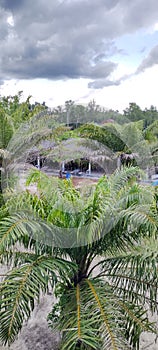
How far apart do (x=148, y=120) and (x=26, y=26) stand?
34.0 feet

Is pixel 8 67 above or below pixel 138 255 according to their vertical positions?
above

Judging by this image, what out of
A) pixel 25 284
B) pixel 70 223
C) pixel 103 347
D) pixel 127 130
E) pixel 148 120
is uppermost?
pixel 148 120

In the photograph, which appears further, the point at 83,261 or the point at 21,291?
the point at 83,261

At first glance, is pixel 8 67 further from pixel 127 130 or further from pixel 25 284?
pixel 25 284

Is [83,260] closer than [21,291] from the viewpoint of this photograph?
No

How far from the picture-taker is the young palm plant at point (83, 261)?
2.09 meters

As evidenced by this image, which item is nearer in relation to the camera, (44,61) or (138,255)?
(138,255)

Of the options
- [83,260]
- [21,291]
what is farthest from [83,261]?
[21,291]

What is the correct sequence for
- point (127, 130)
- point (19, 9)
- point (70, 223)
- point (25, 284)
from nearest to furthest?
point (25, 284)
point (70, 223)
point (19, 9)
point (127, 130)

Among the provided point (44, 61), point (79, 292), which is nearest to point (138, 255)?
point (79, 292)

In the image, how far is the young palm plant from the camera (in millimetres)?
2092

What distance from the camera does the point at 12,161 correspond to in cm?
709

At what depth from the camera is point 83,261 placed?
277 centimetres

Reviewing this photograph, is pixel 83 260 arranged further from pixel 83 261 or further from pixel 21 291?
pixel 21 291
